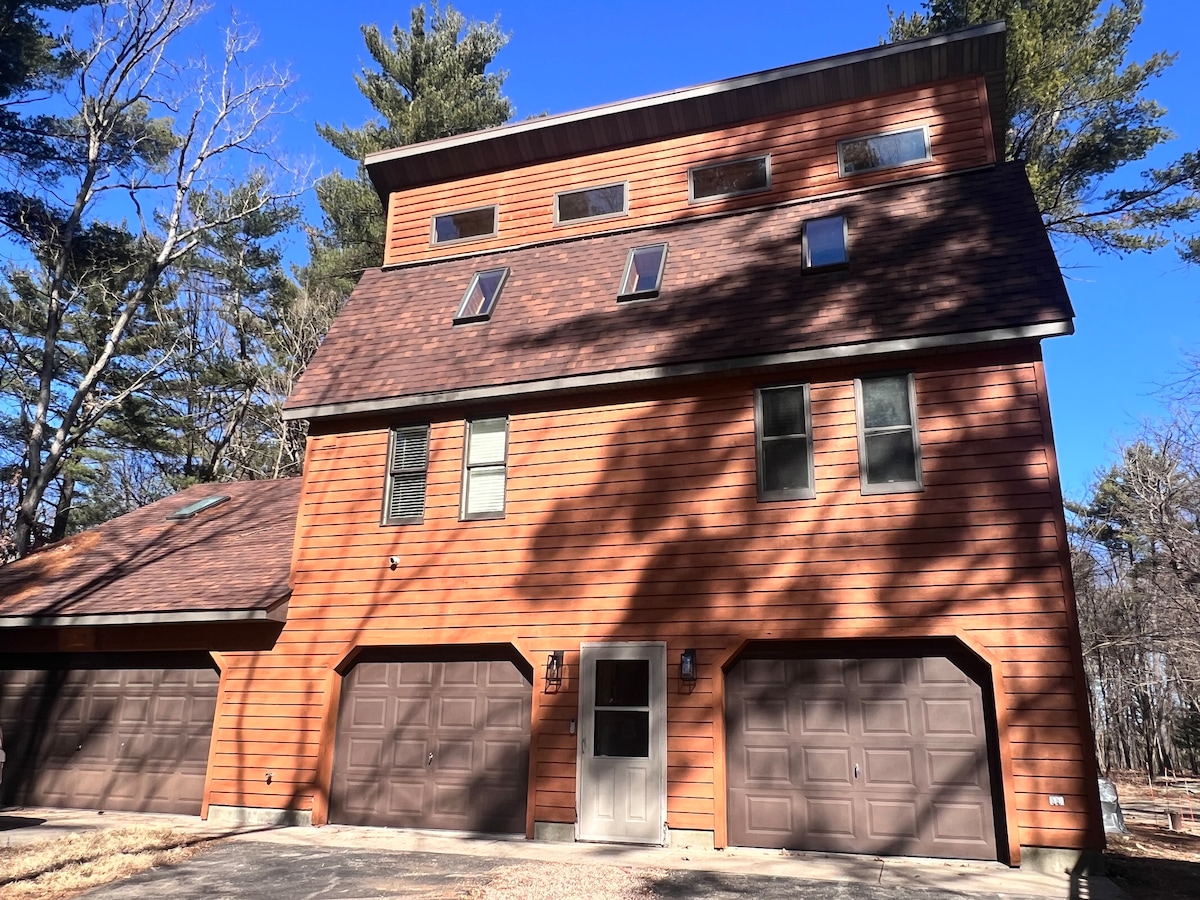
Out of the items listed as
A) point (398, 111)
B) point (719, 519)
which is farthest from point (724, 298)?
point (398, 111)

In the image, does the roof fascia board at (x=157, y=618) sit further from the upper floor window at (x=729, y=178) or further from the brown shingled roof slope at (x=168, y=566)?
the upper floor window at (x=729, y=178)

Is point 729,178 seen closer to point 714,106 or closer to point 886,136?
point 714,106

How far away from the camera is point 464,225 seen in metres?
13.1

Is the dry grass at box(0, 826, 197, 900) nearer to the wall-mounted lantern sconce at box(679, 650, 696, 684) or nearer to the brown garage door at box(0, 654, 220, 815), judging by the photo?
the brown garage door at box(0, 654, 220, 815)

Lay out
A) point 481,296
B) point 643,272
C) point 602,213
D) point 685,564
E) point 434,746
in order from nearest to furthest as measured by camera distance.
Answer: point 685,564
point 434,746
point 643,272
point 481,296
point 602,213

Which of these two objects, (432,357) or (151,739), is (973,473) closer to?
(432,357)

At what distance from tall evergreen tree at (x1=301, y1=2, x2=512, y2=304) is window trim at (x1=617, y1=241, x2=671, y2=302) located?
499 inches

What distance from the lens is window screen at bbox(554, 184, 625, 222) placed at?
12.4 meters

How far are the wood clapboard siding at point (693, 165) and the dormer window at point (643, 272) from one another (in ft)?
2.42

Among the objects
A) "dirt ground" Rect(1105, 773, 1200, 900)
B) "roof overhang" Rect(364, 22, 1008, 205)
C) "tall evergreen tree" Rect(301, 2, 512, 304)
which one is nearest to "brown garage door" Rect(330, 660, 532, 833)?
"dirt ground" Rect(1105, 773, 1200, 900)

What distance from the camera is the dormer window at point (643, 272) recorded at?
424 inches

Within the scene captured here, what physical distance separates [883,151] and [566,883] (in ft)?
32.5

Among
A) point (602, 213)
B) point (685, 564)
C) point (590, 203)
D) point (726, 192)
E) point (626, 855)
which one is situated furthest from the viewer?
point (590, 203)

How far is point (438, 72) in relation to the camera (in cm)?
2289
